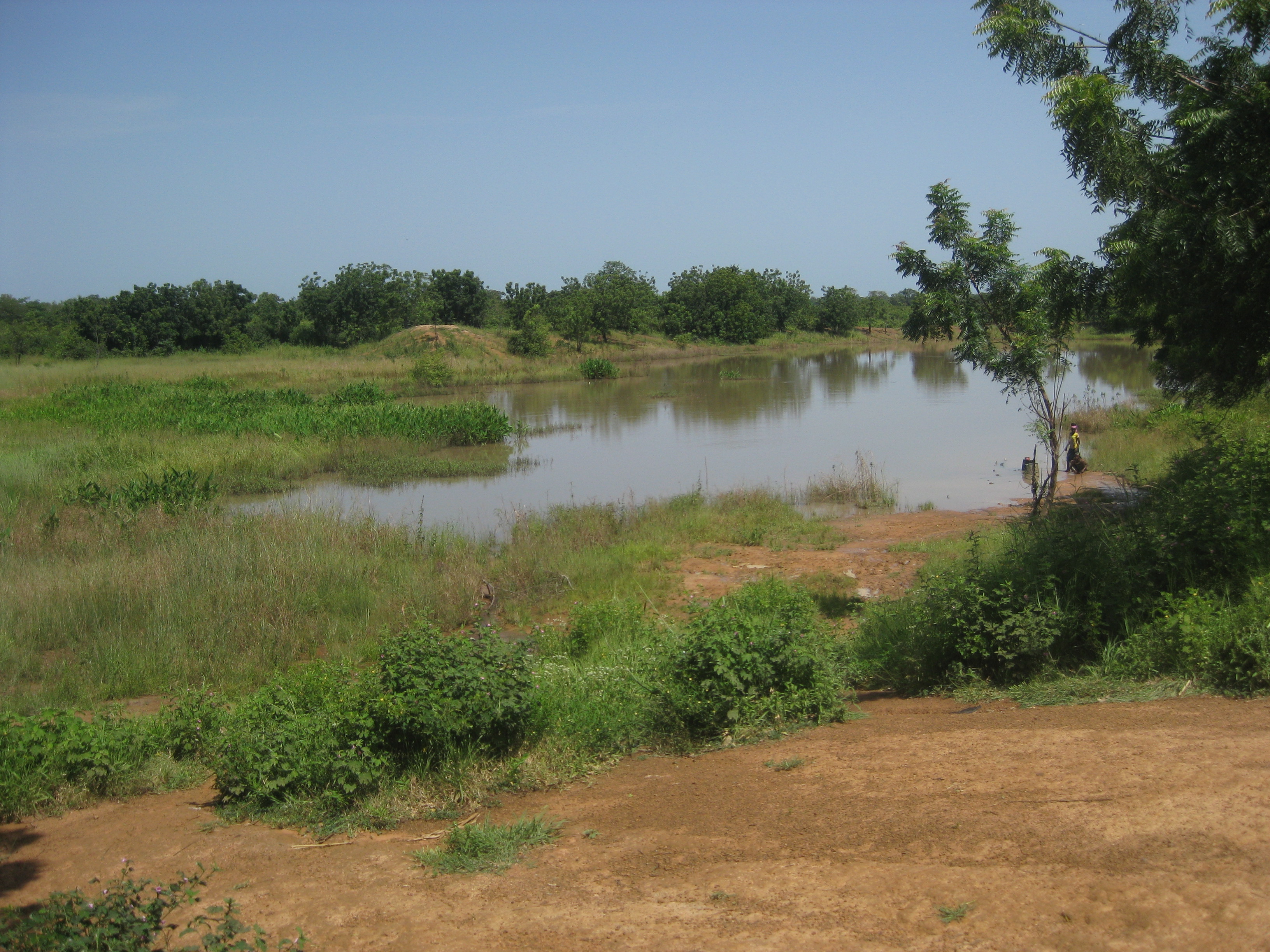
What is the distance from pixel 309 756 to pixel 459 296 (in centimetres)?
6754

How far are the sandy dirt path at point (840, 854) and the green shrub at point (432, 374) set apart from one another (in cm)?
3820

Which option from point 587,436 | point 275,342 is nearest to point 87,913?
point 587,436

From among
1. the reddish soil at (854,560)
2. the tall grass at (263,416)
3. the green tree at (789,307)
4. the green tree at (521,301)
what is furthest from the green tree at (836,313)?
the reddish soil at (854,560)

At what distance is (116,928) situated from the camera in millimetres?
3031

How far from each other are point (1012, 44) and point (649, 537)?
25.2 ft

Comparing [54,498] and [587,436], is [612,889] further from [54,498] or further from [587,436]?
[587,436]

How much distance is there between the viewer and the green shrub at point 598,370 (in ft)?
158

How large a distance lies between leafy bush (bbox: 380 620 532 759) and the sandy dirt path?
523 mm

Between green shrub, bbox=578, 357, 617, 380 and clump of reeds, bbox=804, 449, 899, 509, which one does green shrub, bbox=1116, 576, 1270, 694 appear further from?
green shrub, bbox=578, 357, 617, 380

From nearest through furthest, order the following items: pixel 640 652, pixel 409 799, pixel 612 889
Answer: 1. pixel 612 889
2. pixel 409 799
3. pixel 640 652

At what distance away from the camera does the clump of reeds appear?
16.6 metres

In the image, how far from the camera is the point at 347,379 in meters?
42.2

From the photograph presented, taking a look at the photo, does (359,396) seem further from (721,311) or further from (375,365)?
(721,311)

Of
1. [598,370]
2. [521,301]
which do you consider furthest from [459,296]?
[598,370]
